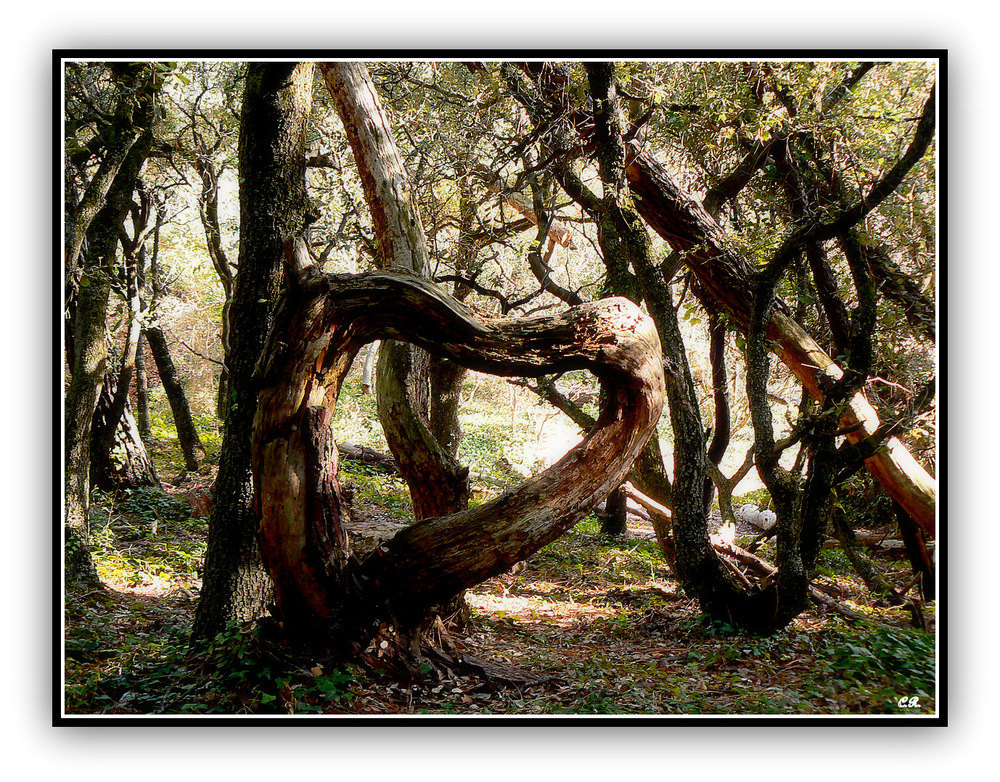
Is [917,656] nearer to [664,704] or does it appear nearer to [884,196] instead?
[664,704]

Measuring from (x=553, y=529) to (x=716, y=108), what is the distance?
2412 mm

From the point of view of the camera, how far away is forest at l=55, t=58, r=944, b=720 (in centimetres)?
254

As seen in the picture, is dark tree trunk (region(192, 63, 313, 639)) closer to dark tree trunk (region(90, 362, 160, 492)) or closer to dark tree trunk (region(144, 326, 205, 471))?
dark tree trunk (region(90, 362, 160, 492))

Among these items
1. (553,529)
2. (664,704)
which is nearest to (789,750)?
(664,704)

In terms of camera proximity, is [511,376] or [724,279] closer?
[511,376]

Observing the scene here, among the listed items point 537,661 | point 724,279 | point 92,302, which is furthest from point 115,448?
point 724,279

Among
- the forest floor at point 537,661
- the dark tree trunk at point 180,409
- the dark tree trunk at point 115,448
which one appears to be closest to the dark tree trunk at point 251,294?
the forest floor at point 537,661

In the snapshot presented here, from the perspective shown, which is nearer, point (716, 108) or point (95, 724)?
point (95, 724)

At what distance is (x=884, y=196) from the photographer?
3035 millimetres

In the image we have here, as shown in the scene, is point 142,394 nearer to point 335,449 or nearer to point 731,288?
point 335,449

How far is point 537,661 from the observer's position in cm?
321

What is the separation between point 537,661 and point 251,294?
2313 millimetres

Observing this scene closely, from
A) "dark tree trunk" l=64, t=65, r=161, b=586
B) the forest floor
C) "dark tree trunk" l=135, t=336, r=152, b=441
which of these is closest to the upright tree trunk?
the forest floor
